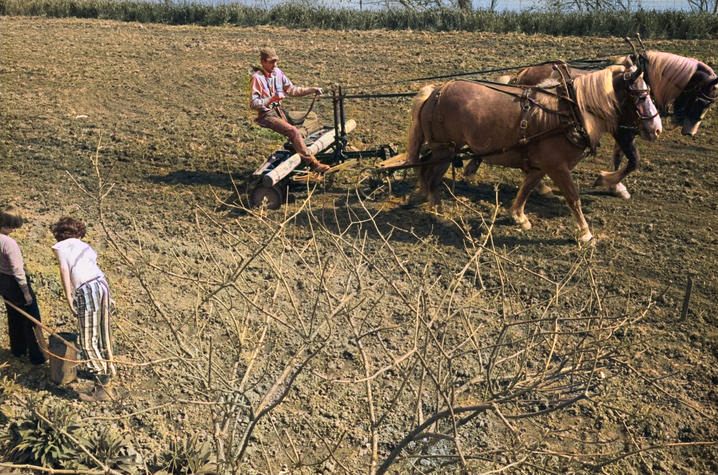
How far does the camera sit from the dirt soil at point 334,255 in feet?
15.8

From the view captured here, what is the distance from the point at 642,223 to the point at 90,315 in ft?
17.8

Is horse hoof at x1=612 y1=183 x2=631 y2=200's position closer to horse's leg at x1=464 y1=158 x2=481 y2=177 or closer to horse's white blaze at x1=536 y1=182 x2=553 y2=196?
horse's white blaze at x1=536 y1=182 x2=553 y2=196

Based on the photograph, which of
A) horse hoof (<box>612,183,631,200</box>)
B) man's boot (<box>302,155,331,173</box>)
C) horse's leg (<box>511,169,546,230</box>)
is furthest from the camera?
horse hoof (<box>612,183,631,200</box>)

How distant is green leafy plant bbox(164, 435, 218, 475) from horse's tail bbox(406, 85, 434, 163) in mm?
4068

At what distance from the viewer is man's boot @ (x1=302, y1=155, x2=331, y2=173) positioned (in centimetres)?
816

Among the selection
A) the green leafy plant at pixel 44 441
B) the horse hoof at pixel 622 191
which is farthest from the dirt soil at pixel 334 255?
the green leafy plant at pixel 44 441

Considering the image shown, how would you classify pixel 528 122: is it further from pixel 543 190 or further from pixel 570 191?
pixel 543 190

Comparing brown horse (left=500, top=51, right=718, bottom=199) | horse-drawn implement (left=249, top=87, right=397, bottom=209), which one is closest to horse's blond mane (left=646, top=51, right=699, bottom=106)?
brown horse (left=500, top=51, right=718, bottom=199)

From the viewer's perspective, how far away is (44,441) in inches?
183

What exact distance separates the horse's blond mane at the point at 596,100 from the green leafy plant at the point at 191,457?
4.49 meters

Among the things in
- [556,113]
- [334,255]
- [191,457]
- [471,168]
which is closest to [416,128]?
[471,168]

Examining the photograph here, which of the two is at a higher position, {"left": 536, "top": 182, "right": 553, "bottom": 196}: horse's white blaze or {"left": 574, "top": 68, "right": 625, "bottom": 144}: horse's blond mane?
{"left": 574, "top": 68, "right": 625, "bottom": 144}: horse's blond mane

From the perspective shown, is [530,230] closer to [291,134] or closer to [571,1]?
[291,134]

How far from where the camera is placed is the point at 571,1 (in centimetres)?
2494
